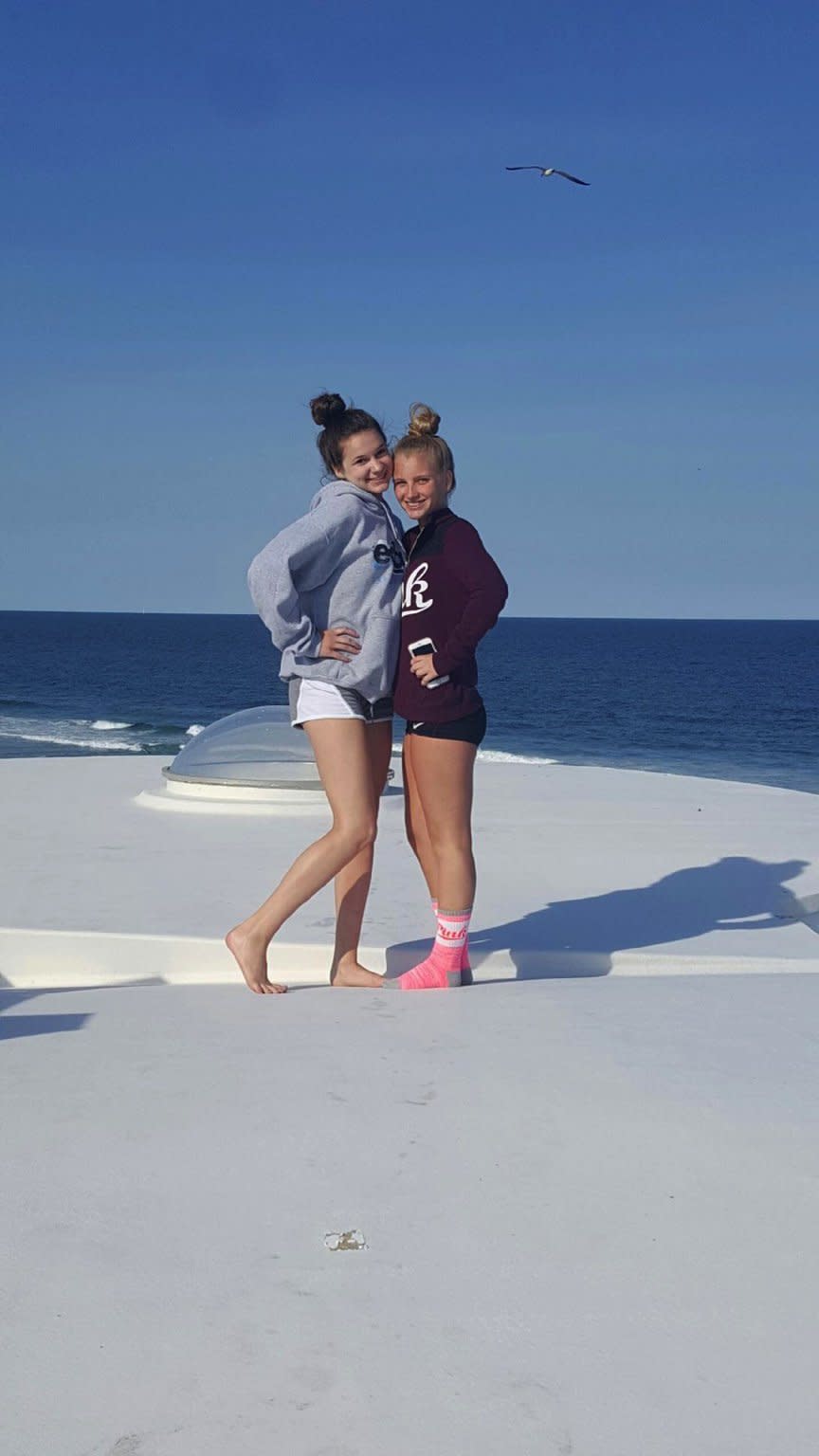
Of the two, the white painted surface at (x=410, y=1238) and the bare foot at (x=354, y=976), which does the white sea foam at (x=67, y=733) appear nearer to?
the bare foot at (x=354, y=976)

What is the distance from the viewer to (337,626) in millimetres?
3443

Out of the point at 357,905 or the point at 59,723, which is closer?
the point at 357,905

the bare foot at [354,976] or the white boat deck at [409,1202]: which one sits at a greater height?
the white boat deck at [409,1202]

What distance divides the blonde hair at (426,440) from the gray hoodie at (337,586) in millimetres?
160

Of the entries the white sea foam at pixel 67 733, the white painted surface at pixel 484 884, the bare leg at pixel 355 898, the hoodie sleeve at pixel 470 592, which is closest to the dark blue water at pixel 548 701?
the white sea foam at pixel 67 733

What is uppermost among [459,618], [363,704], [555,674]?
[459,618]

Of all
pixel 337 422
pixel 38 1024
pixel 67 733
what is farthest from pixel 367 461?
pixel 67 733

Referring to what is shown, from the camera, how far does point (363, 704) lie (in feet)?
11.4

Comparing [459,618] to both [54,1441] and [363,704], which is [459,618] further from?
[54,1441]

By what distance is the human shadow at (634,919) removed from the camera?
13.2ft

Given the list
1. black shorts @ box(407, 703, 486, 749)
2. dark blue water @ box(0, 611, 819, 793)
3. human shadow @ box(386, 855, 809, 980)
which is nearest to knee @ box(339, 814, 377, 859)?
black shorts @ box(407, 703, 486, 749)

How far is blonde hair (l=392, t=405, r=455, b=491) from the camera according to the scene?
3.41m

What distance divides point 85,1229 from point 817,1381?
3.49 feet

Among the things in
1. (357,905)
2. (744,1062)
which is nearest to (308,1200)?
(744,1062)
